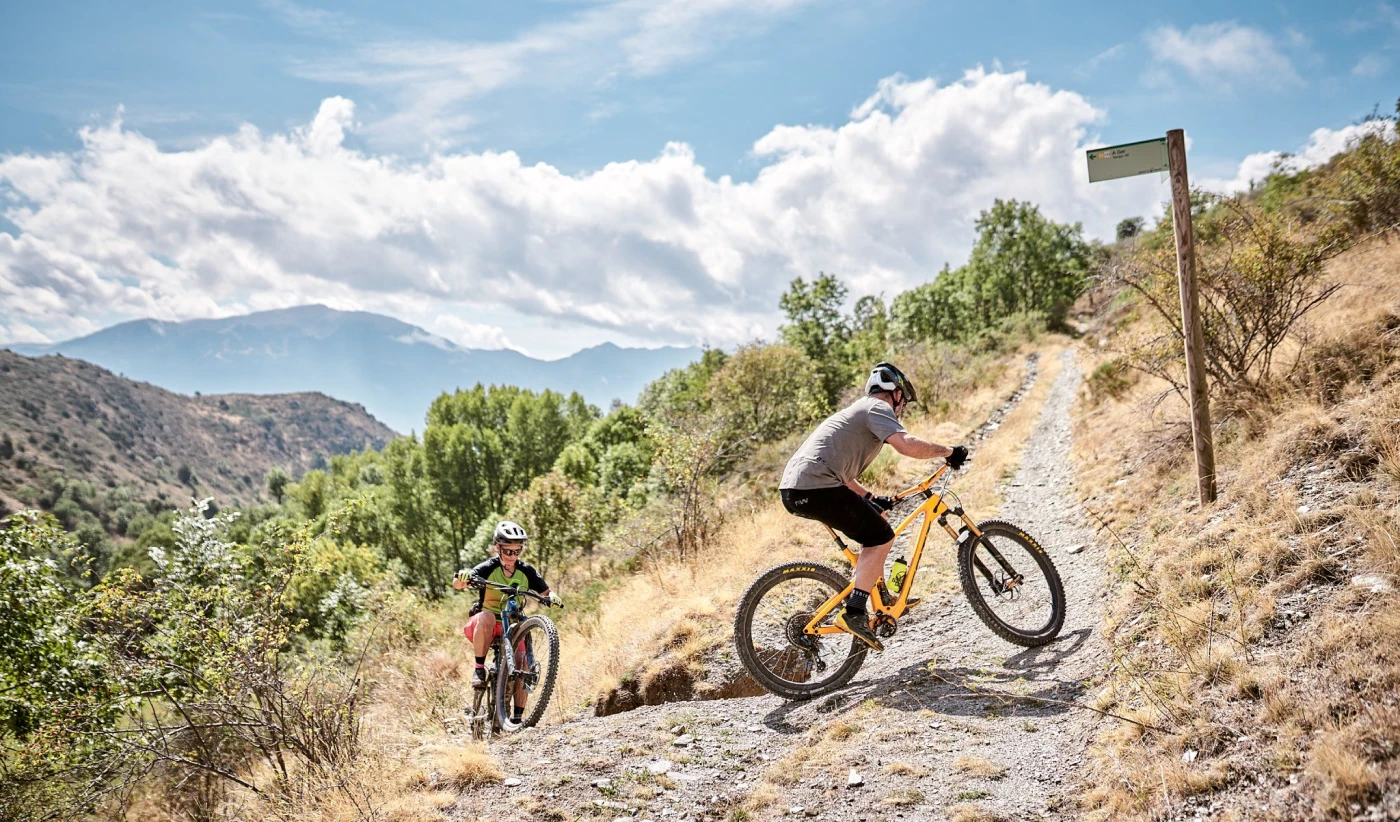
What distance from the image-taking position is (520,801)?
455 cm

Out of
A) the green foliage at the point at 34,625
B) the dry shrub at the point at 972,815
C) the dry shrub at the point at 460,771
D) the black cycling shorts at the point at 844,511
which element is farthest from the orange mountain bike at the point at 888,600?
the green foliage at the point at 34,625

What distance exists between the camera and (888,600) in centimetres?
579

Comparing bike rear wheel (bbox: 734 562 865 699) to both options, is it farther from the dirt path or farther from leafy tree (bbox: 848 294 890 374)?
leafy tree (bbox: 848 294 890 374)

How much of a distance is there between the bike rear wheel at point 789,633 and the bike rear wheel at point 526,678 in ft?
7.16

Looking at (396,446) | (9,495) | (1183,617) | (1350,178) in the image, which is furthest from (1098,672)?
(9,495)

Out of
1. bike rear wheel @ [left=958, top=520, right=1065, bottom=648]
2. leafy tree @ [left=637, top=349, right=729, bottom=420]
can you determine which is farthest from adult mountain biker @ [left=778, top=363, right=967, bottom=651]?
leafy tree @ [left=637, top=349, right=729, bottom=420]

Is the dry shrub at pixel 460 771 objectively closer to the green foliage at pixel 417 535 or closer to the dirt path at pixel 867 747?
the dirt path at pixel 867 747

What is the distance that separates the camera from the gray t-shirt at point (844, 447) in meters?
5.39

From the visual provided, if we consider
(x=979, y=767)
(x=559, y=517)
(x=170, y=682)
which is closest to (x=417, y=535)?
(x=559, y=517)

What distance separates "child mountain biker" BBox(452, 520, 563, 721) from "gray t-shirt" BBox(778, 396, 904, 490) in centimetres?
332

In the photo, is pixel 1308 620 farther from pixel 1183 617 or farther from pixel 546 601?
pixel 546 601

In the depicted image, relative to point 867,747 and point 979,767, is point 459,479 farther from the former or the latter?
point 979,767

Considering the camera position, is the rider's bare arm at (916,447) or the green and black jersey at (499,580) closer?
the rider's bare arm at (916,447)

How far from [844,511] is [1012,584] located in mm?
1854
